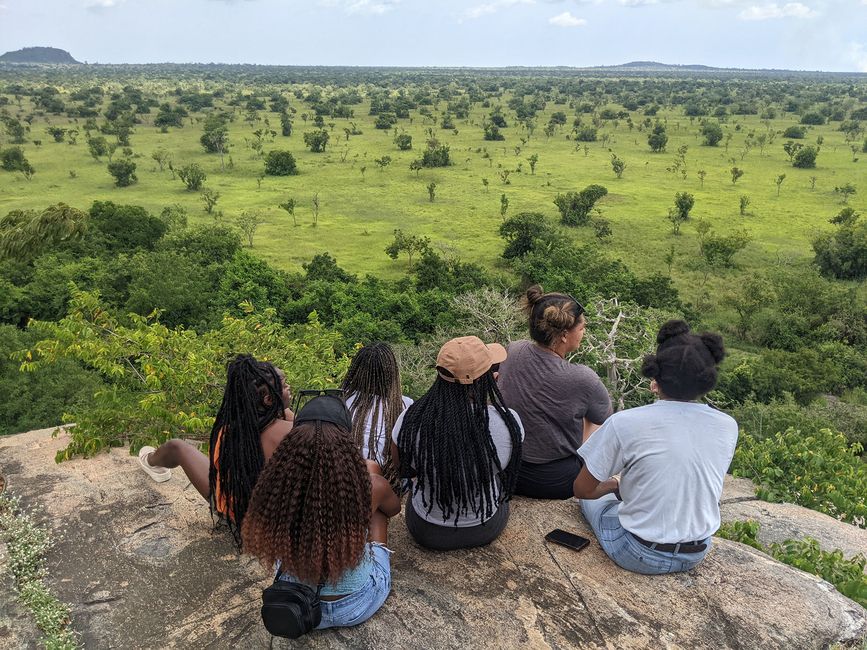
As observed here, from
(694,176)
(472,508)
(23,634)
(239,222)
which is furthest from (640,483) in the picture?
(694,176)

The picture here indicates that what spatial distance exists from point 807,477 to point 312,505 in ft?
18.4

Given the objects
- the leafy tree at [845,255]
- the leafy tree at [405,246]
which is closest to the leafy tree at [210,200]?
the leafy tree at [405,246]

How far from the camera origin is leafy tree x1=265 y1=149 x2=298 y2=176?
37.1m

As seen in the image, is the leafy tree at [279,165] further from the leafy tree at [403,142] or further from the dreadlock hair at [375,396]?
the dreadlock hair at [375,396]

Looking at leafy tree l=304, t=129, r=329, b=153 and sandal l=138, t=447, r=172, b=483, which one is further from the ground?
sandal l=138, t=447, r=172, b=483

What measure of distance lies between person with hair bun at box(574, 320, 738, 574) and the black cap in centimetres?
137

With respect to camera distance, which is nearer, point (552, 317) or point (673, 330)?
point (673, 330)

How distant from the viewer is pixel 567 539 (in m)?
3.84

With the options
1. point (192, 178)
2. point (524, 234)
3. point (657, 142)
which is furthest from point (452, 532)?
point (657, 142)

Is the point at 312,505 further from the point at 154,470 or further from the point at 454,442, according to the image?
the point at 154,470

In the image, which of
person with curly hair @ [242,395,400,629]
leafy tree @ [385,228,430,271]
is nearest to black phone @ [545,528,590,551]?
person with curly hair @ [242,395,400,629]

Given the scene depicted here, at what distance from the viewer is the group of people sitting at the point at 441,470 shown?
2795 millimetres

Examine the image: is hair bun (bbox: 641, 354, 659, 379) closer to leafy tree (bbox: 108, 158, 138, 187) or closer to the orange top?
the orange top

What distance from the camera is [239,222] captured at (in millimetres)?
26719
